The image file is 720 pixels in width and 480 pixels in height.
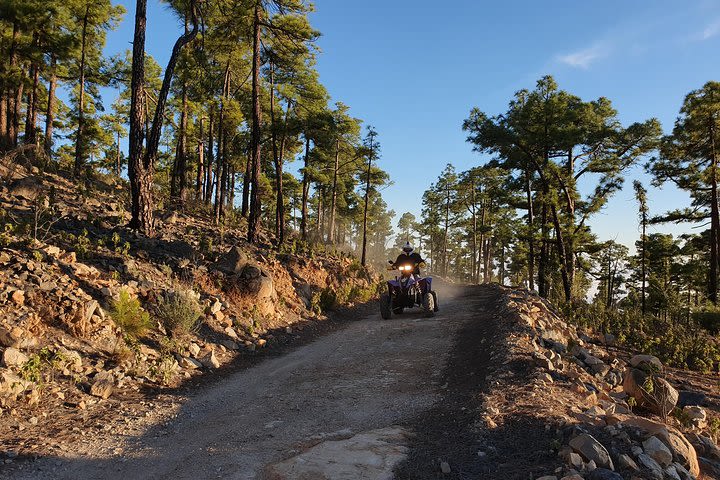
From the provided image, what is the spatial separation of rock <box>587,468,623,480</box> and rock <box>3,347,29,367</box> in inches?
255

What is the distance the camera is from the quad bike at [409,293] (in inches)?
453

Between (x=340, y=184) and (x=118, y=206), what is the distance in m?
24.9

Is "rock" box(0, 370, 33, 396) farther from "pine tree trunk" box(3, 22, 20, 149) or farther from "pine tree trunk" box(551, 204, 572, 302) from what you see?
"pine tree trunk" box(3, 22, 20, 149)

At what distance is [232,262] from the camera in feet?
36.7

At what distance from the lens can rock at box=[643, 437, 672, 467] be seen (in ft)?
10.8

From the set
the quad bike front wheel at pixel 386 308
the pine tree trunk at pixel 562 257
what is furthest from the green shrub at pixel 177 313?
the pine tree trunk at pixel 562 257

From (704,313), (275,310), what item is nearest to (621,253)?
(704,313)

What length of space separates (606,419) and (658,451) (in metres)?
0.62

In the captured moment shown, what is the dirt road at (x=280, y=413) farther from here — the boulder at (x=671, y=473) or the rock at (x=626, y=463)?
the boulder at (x=671, y=473)

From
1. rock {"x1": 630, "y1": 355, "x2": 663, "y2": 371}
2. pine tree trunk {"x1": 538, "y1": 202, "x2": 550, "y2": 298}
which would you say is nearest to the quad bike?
rock {"x1": 630, "y1": 355, "x2": 663, "y2": 371}

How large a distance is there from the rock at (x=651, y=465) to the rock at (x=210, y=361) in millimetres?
6618

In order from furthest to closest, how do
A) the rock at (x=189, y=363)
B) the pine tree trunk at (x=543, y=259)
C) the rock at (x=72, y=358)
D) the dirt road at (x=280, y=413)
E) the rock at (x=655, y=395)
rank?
the pine tree trunk at (x=543, y=259)
the rock at (x=189, y=363)
the rock at (x=655, y=395)
the rock at (x=72, y=358)
the dirt road at (x=280, y=413)

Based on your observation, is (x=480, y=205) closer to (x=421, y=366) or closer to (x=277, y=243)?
(x=277, y=243)

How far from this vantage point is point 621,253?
40562 mm
